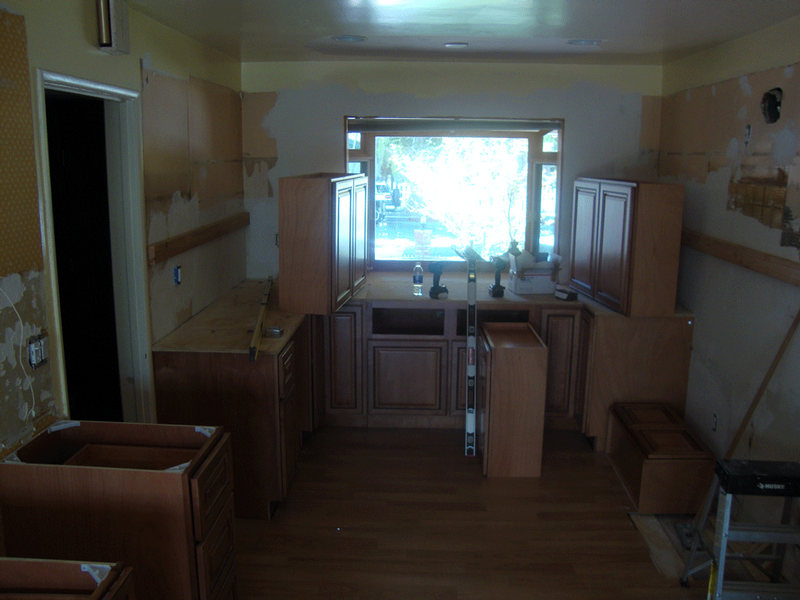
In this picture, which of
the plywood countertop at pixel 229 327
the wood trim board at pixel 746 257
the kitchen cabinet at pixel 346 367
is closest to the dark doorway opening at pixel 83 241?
the plywood countertop at pixel 229 327

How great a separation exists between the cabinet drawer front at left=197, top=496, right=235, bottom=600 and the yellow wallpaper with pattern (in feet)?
3.67

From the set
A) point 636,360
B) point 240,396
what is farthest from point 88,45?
point 636,360

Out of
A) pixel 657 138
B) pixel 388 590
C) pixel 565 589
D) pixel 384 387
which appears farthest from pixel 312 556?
pixel 657 138

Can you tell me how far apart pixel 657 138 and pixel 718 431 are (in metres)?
2.14

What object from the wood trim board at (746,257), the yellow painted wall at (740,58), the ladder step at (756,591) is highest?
the yellow painted wall at (740,58)

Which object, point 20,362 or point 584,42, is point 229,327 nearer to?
point 20,362

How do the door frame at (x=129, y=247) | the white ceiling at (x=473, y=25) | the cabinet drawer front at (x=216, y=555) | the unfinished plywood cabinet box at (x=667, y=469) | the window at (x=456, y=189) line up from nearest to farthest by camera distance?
1. the cabinet drawer front at (x=216, y=555)
2. the white ceiling at (x=473, y=25)
3. the door frame at (x=129, y=247)
4. the unfinished plywood cabinet box at (x=667, y=469)
5. the window at (x=456, y=189)

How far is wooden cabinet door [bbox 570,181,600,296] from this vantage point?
14.0 feet

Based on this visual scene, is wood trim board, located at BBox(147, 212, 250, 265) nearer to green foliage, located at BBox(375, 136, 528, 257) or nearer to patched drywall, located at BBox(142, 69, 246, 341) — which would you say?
patched drywall, located at BBox(142, 69, 246, 341)

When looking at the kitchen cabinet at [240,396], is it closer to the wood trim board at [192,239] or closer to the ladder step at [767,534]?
the wood trim board at [192,239]

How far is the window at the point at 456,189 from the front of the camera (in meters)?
4.96

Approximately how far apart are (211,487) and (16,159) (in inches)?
50.5

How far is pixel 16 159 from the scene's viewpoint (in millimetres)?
2150

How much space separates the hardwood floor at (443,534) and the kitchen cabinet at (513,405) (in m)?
0.12
